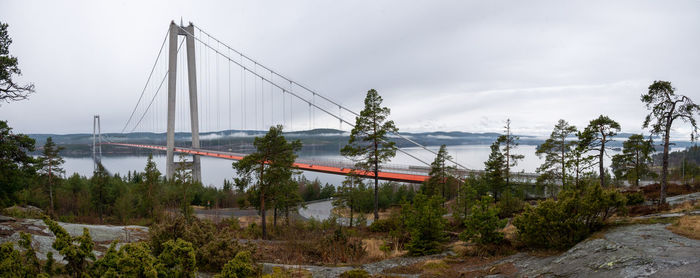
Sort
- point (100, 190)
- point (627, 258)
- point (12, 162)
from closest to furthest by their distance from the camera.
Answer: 1. point (627, 258)
2. point (12, 162)
3. point (100, 190)

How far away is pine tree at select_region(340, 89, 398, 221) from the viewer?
1912cm

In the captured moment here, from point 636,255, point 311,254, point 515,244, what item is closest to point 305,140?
point 311,254

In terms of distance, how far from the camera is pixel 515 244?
8297 mm

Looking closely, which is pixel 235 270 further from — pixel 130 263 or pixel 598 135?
pixel 598 135

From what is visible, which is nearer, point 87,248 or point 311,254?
point 87,248

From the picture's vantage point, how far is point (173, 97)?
38.1 m

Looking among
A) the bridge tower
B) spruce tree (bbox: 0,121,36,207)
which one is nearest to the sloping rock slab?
spruce tree (bbox: 0,121,36,207)

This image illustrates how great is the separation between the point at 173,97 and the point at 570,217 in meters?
40.8

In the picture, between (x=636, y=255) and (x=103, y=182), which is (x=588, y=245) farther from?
(x=103, y=182)

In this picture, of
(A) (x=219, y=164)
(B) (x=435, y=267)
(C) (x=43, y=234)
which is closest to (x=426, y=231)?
(B) (x=435, y=267)

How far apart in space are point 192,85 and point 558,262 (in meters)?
43.3

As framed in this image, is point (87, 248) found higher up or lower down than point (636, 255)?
higher up

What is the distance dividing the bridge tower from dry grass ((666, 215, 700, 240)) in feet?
131

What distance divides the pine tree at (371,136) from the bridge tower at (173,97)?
85.8ft
